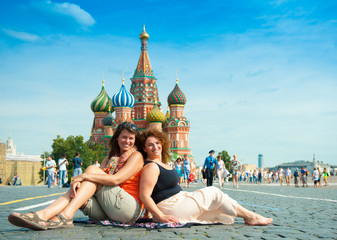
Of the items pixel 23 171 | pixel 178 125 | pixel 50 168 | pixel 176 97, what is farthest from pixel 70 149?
pixel 50 168

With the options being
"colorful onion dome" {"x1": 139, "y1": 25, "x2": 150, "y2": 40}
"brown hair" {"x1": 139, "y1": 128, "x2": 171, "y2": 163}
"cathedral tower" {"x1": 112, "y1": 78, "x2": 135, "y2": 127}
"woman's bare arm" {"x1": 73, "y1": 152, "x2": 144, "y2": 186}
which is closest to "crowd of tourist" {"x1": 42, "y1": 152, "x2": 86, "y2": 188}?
"brown hair" {"x1": 139, "y1": 128, "x2": 171, "y2": 163}

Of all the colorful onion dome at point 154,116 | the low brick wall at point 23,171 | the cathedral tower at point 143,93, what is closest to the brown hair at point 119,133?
the low brick wall at point 23,171

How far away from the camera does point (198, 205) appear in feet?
15.2

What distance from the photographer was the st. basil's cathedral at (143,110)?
6450 centimetres

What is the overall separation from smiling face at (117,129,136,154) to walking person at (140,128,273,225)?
134 millimetres

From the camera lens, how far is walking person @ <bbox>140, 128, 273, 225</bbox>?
448 cm

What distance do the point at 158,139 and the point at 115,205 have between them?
0.92 m

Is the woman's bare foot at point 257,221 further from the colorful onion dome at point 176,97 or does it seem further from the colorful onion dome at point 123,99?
the colorful onion dome at point 176,97

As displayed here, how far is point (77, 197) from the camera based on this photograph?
14.3 ft

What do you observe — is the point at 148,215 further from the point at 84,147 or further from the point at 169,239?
the point at 84,147

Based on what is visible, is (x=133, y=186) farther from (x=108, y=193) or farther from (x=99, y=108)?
(x=99, y=108)

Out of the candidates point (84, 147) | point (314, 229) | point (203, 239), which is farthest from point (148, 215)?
point (84, 147)

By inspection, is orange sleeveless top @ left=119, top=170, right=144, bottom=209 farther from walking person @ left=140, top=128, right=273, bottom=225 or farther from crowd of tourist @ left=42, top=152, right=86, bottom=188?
crowd of tourist @ left=42, top=152, right=86, bottom=188

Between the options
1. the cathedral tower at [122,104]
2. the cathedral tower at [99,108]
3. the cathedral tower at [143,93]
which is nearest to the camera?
the cathedral tower at [122,104]
